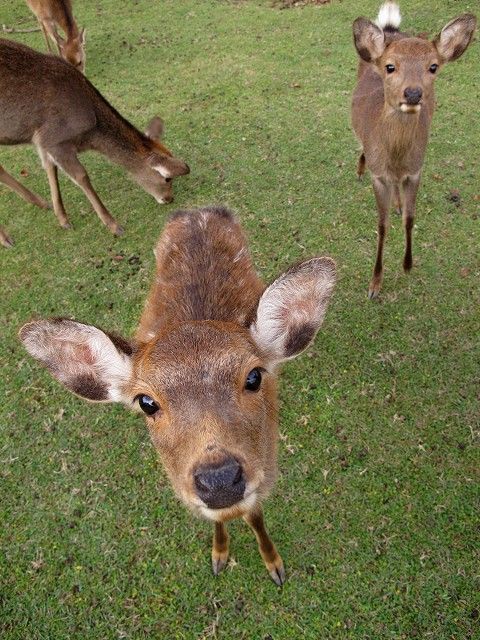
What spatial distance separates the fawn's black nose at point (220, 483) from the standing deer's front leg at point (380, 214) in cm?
301

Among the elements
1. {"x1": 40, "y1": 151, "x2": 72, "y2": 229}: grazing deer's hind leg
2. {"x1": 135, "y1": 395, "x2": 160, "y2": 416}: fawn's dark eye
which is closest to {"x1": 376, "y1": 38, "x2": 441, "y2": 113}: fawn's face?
{"x1": 135, "y1": 395, "x2": 160, "y2": 416}: fawn's dark eye

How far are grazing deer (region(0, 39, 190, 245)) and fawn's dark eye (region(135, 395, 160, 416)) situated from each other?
144 inches

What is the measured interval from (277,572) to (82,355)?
5.93 feet

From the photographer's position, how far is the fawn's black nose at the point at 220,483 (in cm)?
174

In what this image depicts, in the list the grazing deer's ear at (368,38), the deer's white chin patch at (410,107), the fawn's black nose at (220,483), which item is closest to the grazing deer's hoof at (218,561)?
the fawn's black nose at (220,483)

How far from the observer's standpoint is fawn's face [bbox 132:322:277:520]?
178 centimetres

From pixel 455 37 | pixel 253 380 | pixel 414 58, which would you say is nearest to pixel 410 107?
pixel 414 58

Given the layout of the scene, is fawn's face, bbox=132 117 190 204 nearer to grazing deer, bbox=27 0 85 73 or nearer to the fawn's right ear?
grazing deer, bbox=27 0 85 73

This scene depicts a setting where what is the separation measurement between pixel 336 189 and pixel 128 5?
7518mm

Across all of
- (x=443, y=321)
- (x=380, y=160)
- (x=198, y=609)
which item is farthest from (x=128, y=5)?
(x=198, y=609)

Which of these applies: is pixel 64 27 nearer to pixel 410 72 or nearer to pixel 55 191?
pixel 55 191

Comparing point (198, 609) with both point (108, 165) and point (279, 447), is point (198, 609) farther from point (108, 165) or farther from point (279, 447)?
point (108, 165)

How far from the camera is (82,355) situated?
2.32 metres

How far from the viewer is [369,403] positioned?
3.78 meters
